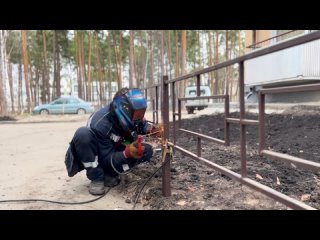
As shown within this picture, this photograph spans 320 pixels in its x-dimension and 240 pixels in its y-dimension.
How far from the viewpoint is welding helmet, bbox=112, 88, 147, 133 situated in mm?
3303

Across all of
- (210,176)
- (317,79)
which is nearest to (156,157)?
(210,176)

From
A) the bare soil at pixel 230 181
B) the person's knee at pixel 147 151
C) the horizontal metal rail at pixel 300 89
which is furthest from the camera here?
the person's knee at pixel 147 151

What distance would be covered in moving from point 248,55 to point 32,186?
114 inches

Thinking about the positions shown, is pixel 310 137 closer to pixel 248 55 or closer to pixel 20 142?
pixel 248 55

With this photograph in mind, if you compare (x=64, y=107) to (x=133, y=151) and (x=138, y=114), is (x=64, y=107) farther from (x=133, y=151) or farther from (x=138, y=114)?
(x=133, y=151)

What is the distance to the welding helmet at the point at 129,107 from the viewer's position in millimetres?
3303

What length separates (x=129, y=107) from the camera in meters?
3.31

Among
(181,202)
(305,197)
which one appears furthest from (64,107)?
(305,197)

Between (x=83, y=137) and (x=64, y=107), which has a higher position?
(x=64, y=107)

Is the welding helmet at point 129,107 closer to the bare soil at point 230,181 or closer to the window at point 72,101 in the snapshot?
the bare soil at point 230,181

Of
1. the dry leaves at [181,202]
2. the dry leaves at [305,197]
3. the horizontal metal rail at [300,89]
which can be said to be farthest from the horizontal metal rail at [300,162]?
the dry leaves at [305,197]

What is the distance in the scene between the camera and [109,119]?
3445mm

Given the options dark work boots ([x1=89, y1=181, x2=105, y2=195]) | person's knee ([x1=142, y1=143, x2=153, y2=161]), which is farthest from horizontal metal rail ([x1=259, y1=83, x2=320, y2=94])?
dark work boots ([x1=89, y1=181, x2=105, y2=195])

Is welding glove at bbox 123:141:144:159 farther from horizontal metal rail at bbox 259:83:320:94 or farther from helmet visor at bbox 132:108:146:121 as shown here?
horizontal metal rail at bbox 259:83:320:94
